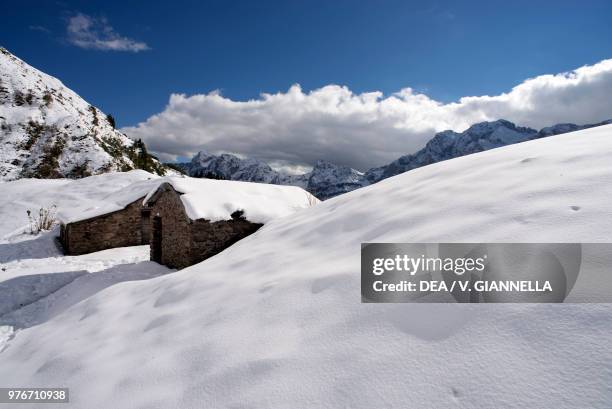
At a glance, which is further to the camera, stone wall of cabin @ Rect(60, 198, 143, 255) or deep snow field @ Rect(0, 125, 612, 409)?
stone wall of cabin @ Rect(60, 198, 143, 255)

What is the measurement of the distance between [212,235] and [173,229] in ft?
5.70

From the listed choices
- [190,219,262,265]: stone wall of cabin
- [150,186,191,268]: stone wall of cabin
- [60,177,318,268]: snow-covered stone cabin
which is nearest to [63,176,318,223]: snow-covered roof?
[60,177,318,268]: snow-covered stone cabin

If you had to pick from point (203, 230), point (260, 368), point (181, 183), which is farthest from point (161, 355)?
point (181, 183)

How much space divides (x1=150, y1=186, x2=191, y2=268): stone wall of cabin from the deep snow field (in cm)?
483

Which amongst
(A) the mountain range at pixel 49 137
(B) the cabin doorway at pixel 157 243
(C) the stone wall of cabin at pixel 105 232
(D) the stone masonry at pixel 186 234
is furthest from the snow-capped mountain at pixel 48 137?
(D) the stone masonry at pixel 186 234

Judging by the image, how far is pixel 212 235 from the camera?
1026cm

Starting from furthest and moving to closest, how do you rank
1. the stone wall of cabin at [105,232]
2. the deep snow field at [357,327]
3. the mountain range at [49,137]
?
the mountain range at [49,137] < the stone wall of cabin at [105,232] < the deep snow field at [357,327]

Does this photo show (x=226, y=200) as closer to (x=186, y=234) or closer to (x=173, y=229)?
(x=186, y=234)

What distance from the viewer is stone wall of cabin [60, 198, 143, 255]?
13.7 metres

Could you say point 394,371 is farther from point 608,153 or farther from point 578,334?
point 608,153

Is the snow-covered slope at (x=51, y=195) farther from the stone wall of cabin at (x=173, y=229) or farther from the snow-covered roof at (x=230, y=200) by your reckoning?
the snow-covered roof at (x=230, y=200)

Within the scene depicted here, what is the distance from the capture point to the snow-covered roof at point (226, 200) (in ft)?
34.3

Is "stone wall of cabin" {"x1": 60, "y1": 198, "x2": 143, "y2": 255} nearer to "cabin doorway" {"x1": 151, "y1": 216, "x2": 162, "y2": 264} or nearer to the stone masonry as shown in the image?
"cabin doorway" {"x1": 151, "y1": 216, "x2": 162, "y2": 264}

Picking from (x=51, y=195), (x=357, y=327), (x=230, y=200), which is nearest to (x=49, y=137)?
(x=51, y=195)
